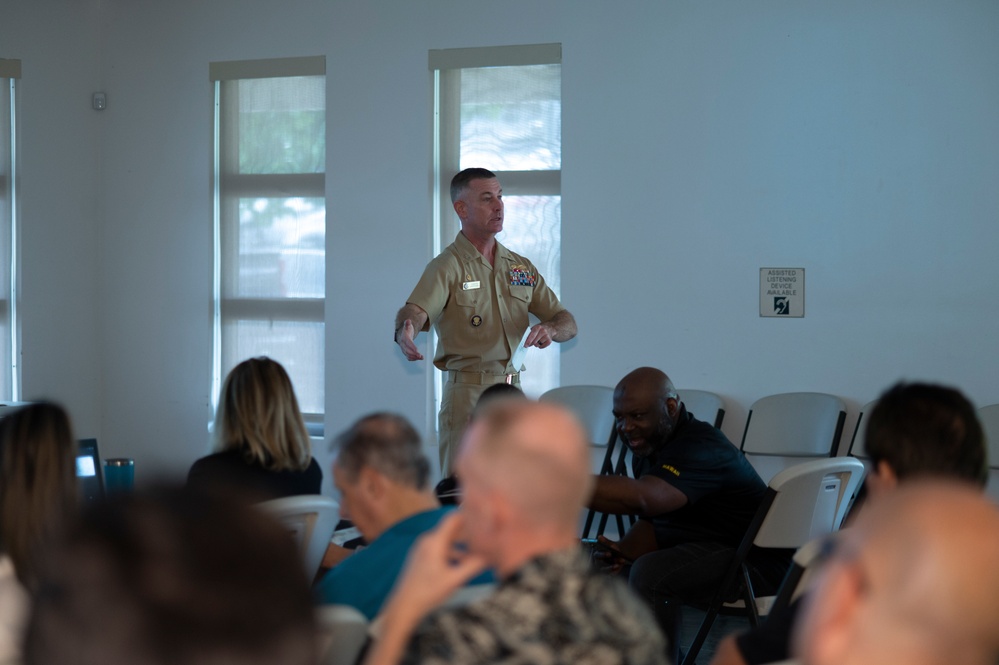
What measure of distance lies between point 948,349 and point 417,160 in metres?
3.22

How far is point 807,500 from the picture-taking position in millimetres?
3178

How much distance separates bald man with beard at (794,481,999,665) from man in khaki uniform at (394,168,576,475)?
356cm

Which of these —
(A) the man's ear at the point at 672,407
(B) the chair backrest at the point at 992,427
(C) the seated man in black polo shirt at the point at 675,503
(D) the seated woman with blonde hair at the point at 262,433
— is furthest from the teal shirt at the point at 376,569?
(B) the chair backrest at the point at 992,427

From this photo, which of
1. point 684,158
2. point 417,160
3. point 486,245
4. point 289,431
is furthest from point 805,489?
point 417,160

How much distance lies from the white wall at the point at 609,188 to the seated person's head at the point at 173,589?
17.1ft

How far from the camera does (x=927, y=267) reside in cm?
538

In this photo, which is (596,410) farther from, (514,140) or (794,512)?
(794,512)

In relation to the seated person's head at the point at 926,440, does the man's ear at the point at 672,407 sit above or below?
below

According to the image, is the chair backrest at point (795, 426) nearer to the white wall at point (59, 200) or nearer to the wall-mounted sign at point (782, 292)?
the wall-mounted sign at point (782, 292)

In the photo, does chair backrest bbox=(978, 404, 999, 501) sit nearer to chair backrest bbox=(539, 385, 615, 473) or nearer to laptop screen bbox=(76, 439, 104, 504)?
chair backrest bbox=(539, 385, 615, 473)

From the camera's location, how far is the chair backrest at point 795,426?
17.8 ft

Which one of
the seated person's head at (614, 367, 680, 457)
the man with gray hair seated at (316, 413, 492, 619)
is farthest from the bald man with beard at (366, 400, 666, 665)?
the seated person's head at (614, 367, 680, 457)

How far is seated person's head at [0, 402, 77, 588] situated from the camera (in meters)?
1.77

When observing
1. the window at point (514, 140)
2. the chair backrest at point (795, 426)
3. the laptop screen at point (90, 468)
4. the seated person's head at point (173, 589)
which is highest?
the window at point (514, 140)
